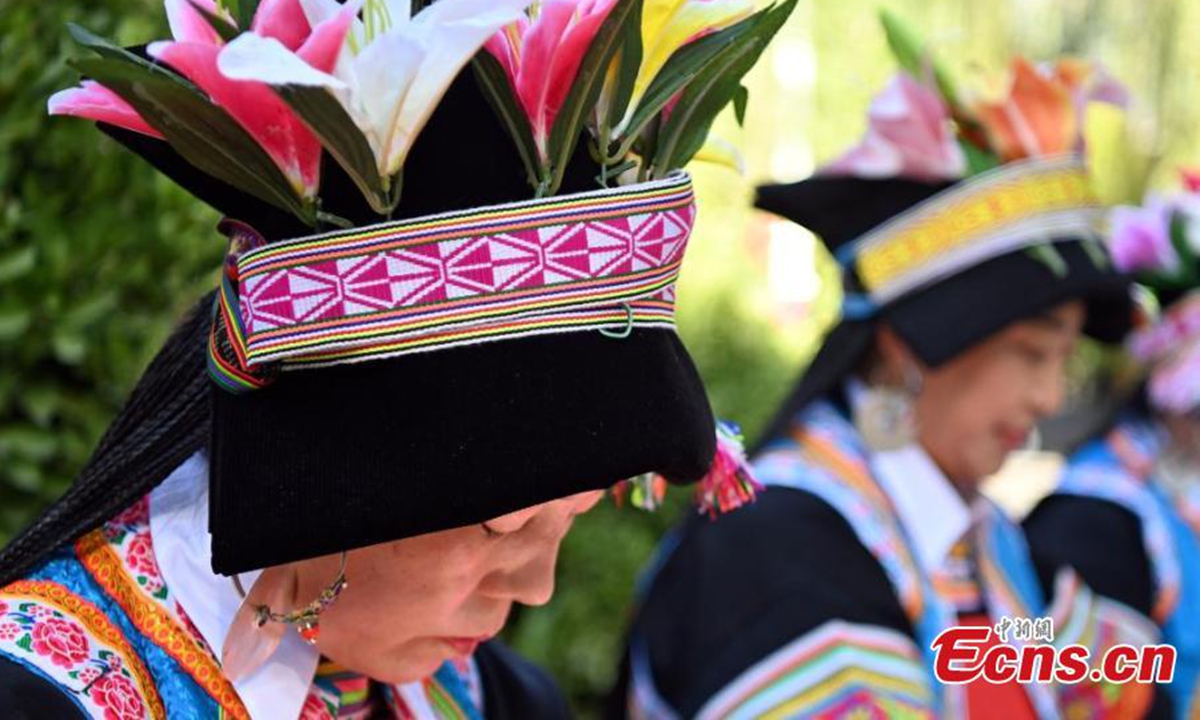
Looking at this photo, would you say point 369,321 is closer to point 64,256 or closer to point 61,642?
point 61,642

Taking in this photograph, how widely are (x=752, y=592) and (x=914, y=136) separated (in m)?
1.04

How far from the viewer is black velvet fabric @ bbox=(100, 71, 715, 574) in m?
1.63

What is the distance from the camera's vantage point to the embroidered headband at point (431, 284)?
1622 mm

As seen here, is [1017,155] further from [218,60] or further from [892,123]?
[218,60]

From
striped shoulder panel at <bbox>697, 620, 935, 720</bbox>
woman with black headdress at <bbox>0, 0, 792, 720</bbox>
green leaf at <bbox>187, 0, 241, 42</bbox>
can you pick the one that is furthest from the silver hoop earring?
green leaf at <bbox>187, 0, 241, 42</bbox>

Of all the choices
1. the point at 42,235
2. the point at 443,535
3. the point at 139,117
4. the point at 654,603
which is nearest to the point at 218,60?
the point at 139,117

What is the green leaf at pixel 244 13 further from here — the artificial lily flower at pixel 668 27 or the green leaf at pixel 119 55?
the artificial lily flower at pixel 668 27

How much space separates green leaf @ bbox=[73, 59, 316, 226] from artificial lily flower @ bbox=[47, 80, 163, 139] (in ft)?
0.14

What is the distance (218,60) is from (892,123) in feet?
7.59

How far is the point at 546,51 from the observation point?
1677 mm

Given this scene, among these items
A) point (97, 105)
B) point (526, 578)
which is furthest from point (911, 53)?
point (97, 105)

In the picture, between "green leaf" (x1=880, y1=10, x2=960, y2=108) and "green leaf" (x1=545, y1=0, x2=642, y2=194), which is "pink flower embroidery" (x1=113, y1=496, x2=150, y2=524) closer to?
"green leaf" (x1=545, y1=0, x2=642, y2=194)

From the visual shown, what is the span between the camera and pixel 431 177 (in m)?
1.68

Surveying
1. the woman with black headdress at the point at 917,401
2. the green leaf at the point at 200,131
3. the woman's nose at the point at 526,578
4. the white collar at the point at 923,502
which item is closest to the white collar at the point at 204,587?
the woman's nose at the point at 526,578
